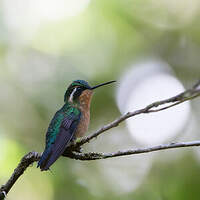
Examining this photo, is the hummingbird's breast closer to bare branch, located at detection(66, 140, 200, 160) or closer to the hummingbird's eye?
the hummingbird's eye

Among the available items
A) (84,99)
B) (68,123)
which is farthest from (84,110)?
(68,123)

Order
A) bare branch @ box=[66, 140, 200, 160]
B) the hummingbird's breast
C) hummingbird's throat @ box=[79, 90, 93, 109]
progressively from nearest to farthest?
bare branch @ box=[66, 140, 200, 160], the hummingbird's breast, hummingbird's throat @ box=[79, 90, 93, 109]

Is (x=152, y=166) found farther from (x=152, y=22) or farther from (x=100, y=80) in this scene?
(x=152, y=22)

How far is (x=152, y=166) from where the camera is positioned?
7.93 m

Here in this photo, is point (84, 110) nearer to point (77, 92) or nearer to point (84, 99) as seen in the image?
point (84, 99)

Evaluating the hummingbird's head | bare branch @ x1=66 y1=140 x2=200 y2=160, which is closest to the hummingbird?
the hummingbird's head

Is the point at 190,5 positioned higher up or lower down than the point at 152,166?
higher up

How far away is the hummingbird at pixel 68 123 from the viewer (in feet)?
13.1

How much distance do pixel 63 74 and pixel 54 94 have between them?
2.36 ft

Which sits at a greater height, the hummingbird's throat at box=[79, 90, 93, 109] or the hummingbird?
the hummingbird's throat at box=[79, 90, 93, 109]

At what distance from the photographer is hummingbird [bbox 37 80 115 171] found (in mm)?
3998

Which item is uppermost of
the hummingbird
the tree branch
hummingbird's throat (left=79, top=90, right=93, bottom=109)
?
hummingbird's throat (left=79, top=90, right=93, bottom=109)

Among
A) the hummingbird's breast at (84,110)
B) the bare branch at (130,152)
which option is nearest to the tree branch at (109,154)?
the bare branch at (130,152)

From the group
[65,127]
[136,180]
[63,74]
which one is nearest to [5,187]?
[65,127]
